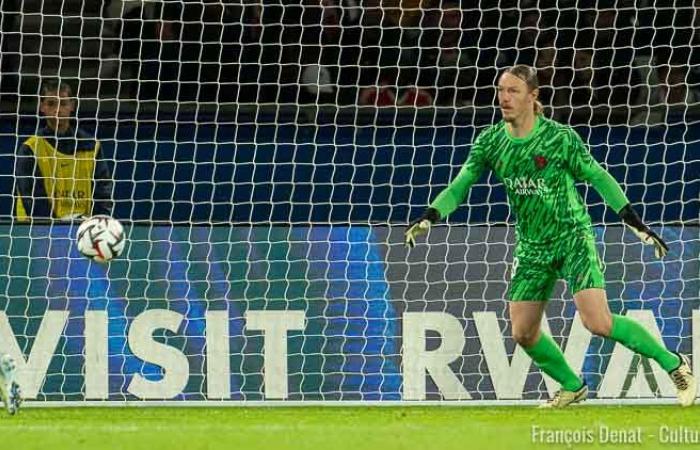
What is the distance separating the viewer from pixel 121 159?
455 inches

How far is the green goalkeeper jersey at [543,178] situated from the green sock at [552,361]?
575 millimetres

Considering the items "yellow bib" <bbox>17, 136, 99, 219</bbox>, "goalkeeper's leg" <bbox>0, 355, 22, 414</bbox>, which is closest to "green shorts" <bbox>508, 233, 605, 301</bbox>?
"goalkeeper's leg" <bbox>0, 355, 22, 414</bbox>

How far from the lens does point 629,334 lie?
895 cm

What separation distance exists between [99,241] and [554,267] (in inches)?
98.4

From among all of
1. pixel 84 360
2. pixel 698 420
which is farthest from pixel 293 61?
pixel 698 420

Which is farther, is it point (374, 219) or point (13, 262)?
point (374, 219)

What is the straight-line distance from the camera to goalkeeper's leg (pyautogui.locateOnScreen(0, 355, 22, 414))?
28.5 ft

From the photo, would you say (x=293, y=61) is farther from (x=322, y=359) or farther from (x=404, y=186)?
(x=322, y=359)

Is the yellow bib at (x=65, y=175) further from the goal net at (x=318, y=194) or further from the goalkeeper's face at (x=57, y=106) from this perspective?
the goalkeeper's face at (x=57, y=106)

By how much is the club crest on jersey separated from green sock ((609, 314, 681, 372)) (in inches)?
35.4

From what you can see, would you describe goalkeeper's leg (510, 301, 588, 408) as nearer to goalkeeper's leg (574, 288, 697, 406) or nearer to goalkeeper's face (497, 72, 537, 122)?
goalkeeper's leg (574, 288, 697, 406)

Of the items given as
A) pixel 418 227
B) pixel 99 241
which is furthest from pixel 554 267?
pixel 99 241

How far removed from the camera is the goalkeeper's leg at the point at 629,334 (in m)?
8.84

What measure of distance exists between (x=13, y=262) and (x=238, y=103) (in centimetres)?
189
